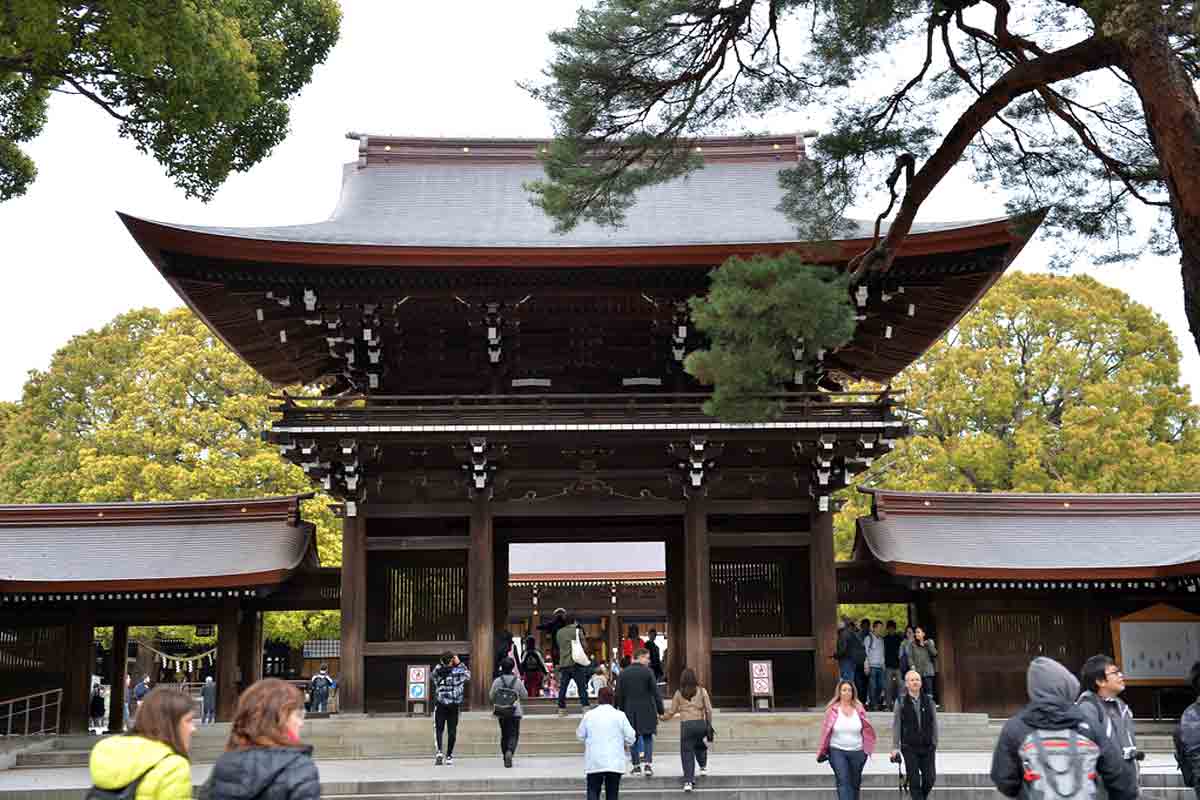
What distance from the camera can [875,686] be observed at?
19938 mm

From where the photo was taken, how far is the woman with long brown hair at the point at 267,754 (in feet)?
14.5

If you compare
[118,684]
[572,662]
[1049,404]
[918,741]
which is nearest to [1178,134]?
[918,741]

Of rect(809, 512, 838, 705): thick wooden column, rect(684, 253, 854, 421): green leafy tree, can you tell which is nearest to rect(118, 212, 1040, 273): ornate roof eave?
rect(809, 512, 838, 705): thick wooden column

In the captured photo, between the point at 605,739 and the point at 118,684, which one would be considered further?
the point at 118,684

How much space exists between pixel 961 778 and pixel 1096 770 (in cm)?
828

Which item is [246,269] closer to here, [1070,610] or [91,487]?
[1070,610]

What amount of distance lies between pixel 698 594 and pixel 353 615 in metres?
5.11

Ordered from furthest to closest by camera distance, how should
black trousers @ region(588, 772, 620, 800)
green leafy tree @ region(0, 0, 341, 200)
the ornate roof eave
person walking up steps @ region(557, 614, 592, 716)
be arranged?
person walking up steps @ region(557, 614, 592, 716) → the ornate roof eave → black trousers @ region(588, 772, 620, 800) → green leafy tree @ region(0, 0, 341, 200)

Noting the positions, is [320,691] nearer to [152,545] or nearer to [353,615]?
[152,545]

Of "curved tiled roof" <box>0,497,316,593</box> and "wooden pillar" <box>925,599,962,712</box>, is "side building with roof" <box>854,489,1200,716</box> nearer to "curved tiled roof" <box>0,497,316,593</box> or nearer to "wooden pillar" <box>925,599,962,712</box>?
"wooden pillar" <box>925,599,962,712</box>

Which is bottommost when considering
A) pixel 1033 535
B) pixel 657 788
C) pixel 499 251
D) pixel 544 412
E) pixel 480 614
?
pixel 657 788

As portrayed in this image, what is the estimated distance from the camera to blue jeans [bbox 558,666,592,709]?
712 inches

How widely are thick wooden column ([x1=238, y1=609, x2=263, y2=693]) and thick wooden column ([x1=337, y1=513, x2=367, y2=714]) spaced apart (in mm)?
3974

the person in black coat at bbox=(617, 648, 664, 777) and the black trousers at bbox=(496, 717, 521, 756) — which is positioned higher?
the person in black coat at bbox=(617, 648, 664, 777)
